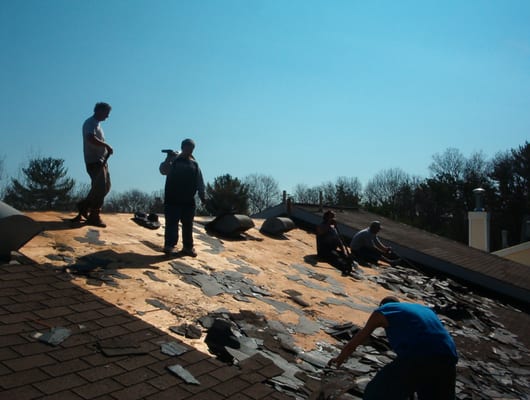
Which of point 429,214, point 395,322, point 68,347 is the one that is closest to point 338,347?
point 395,322

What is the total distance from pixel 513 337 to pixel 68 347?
7832 millimetres

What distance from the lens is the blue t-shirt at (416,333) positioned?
9.96 ft

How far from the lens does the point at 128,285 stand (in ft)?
17.0

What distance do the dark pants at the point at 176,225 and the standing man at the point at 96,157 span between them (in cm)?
107

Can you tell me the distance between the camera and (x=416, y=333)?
308cm

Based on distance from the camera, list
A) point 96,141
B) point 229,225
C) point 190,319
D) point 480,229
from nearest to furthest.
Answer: point 190,319 < point 96,141 < point 229,225 < point 480,229

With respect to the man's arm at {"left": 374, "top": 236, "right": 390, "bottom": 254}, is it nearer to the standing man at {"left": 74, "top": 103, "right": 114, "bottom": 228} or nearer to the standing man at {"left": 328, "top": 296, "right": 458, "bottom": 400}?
the standing man at {"left": 74, "top": 103, "right": 114, "bottom": 228}

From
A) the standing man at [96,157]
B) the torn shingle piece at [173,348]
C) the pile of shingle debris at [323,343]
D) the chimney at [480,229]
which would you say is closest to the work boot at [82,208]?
the standing man at [96,157]

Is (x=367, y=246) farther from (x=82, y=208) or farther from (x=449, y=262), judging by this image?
(x=82, y=208)

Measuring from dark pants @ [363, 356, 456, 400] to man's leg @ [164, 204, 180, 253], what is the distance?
449 cm

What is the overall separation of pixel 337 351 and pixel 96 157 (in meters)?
4.66

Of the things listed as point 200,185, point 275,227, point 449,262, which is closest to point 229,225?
point 275,227

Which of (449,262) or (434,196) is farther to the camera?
(434,196)

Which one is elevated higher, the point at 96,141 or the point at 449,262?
the point at 96,141
